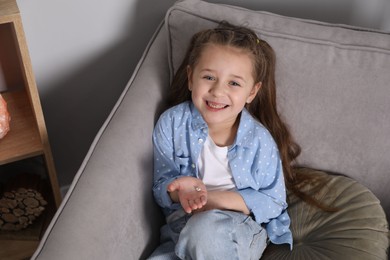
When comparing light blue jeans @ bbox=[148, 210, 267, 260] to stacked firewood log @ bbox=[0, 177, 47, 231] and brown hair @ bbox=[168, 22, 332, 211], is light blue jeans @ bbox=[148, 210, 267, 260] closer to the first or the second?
brown hair @ bbox=[168, 22, 332, 211]

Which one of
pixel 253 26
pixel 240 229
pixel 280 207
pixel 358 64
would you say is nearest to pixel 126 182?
pixel 240 229

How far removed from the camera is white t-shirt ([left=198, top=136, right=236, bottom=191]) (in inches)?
48.9

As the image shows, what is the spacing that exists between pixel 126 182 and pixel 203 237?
0.22 metres

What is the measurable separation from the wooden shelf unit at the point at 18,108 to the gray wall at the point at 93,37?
0.06 meters

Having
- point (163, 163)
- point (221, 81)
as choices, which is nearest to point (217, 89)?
point (221, 81)

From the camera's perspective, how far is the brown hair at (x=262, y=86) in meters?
1.18

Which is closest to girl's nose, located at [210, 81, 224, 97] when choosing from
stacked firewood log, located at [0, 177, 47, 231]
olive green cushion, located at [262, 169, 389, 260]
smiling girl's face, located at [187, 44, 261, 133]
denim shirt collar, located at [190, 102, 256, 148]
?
smiling girl's face, located at [187, 44, 261, 133]

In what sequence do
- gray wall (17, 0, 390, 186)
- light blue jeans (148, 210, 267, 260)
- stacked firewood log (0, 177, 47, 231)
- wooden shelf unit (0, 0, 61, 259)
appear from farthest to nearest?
stacked firewood log (0, 177, 47, 231), gray wall (17, 0, 390, 186), wooden shelf unit (0, 0, 61, 259), light blue jeans (148, 210, 267, 260)

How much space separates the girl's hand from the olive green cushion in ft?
0.86

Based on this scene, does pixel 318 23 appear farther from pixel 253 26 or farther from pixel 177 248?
pixel 177 248

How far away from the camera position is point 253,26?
4.19ft

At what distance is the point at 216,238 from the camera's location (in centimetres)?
108

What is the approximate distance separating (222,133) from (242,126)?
61 mm

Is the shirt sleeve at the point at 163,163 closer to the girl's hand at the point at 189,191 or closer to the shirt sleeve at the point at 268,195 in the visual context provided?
the girl's hand at the point at 189,191
